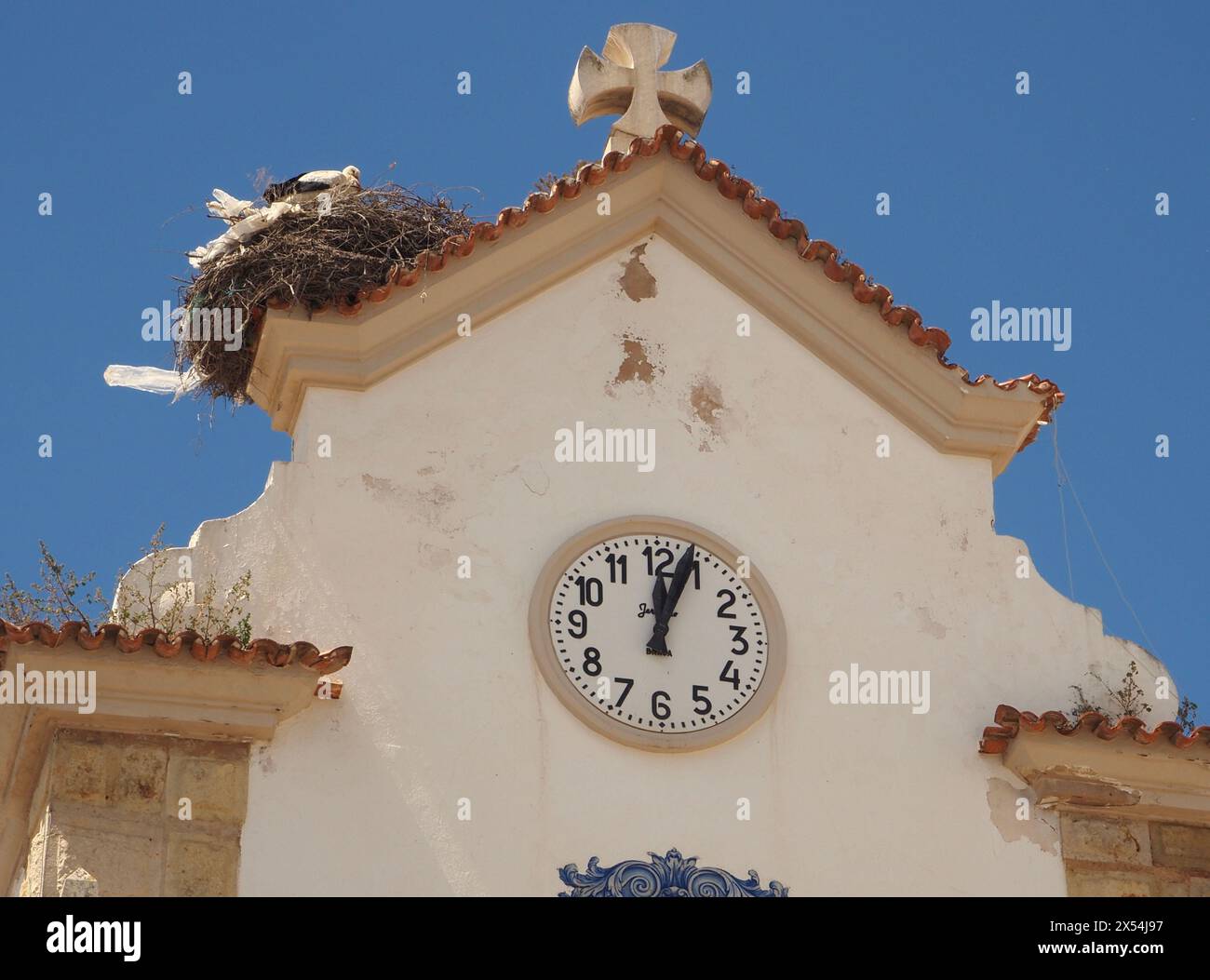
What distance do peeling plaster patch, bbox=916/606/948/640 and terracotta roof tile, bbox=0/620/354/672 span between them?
2971mm

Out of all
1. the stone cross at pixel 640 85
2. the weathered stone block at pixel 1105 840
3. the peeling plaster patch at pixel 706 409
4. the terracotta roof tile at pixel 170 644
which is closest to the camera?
the terracotta roof tile at pixel 170 644

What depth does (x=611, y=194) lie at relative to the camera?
14.3m

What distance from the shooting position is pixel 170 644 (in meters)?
12.3

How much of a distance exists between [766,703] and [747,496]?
3.97 ft

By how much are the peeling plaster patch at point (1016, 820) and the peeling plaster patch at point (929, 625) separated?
82 cm

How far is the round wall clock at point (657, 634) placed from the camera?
12.9 m

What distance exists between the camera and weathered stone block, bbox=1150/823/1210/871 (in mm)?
13070

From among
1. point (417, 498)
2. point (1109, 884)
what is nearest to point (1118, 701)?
point (1109, 884)

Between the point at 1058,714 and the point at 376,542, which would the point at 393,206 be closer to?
the point at 376,542

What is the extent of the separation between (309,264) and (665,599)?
2.59 metres

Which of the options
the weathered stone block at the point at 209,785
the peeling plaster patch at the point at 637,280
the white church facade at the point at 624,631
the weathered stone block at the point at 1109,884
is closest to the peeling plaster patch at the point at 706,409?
the white church facade at the point at 624,631

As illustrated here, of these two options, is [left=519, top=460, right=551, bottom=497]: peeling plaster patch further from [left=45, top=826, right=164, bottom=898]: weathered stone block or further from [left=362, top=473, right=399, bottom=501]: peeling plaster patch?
[left=45, top=826, right=164, bottom=898]: weathered stone block

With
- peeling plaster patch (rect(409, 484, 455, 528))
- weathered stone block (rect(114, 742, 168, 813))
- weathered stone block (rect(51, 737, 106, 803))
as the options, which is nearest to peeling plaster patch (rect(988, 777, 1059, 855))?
peeling plaster patch (rect(409, 484, 455, 528))

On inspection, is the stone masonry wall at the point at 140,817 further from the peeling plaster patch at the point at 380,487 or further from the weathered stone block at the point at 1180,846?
the weathered stone block at the point at 1180,846
